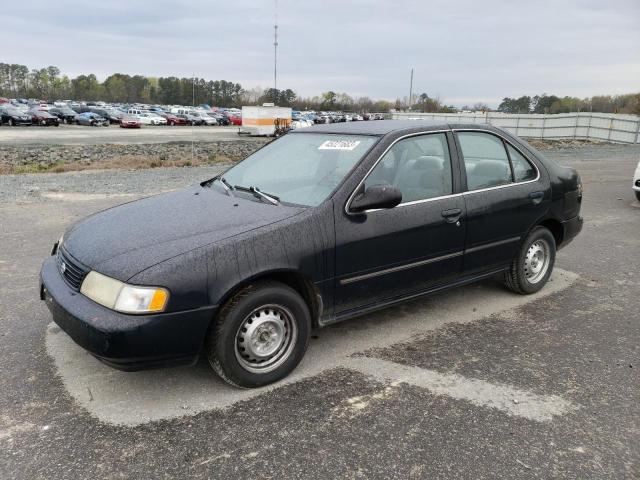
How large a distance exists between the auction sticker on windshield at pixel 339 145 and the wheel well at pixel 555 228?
2190 millimetres

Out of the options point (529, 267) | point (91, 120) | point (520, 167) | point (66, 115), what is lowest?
point (91, 120)

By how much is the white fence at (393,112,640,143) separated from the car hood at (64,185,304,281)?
26239 mm

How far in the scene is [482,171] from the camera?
450 centimetres

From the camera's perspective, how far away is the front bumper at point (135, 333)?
283 centimetres

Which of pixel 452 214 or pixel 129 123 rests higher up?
pixel 452 214

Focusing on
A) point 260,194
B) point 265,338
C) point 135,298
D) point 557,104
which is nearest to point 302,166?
point 260,194

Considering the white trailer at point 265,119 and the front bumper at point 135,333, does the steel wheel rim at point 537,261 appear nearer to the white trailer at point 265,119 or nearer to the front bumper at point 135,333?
the front bumper at point 135,333

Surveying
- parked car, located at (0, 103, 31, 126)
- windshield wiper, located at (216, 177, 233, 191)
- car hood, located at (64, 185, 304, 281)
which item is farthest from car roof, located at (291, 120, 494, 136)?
parked car, located at (0, 103, 31, 126)

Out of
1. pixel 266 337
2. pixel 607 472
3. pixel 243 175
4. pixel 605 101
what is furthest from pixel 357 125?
pixel 605 101

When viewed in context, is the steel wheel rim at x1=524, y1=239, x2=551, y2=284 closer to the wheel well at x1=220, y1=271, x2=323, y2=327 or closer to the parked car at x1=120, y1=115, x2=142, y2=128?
the wheel well at x1=220, y1=271, x2=323, y2=327

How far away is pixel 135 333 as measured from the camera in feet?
9.27

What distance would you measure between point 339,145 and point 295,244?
1.12m

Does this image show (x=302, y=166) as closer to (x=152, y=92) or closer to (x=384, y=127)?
(x=384, y=127)

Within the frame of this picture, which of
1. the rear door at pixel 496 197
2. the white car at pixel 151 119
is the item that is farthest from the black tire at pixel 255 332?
the white car at pixel 151 119
